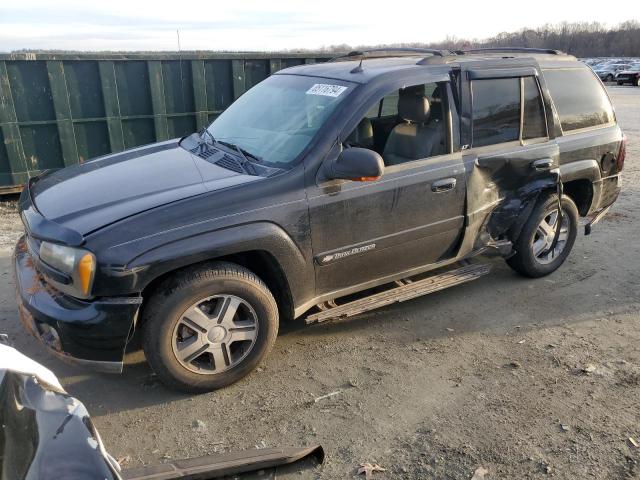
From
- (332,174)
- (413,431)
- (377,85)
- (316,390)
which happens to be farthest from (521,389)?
(377,85)

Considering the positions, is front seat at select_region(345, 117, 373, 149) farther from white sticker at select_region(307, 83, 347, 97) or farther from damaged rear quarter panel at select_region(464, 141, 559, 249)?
damaged rear quarter panel at select_region(464, 141, 559, 249)

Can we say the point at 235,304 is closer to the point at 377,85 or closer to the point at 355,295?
the point at 355,295

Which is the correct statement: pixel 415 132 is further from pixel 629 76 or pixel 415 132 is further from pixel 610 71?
pixel 610 71

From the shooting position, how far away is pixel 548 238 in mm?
4793

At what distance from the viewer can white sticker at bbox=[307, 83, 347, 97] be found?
3648 millimetres

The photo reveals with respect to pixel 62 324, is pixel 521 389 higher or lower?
lower

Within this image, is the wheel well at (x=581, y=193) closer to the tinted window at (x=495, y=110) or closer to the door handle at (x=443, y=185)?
the tinted window at (x=495, y=110)

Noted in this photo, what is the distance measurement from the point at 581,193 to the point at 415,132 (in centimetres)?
209

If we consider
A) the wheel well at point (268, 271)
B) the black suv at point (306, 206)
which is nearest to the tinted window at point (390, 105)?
the black suv at point (306, 206)

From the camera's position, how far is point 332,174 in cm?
330

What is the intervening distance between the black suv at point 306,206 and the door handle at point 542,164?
14mm

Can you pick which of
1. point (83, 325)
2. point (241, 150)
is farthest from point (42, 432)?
point (241, 150)

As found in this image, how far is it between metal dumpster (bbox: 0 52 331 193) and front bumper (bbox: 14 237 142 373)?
4.51 metres

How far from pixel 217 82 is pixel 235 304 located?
5.46 m
